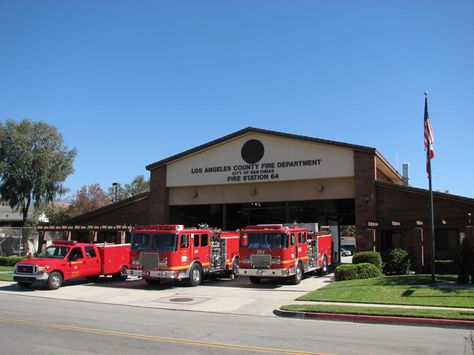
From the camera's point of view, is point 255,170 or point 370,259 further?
point 255,170

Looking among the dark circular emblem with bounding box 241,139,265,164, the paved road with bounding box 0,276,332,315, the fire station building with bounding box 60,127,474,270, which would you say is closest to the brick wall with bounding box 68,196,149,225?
the fire station building with bounding box 60,127,474,270

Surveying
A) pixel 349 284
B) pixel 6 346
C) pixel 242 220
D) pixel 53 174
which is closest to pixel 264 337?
pixel 6 346

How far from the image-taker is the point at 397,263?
2355 cm

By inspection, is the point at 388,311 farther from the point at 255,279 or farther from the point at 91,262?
the point at 91,262

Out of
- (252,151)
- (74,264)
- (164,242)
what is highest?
(252,151)

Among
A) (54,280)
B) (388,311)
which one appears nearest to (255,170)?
(54,280)

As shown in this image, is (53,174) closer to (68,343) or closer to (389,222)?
(389,222)

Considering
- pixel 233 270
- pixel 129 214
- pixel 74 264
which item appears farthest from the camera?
pixel 129 214

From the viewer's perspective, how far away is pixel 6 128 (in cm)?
4172

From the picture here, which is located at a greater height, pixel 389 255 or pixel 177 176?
pixel 177 176

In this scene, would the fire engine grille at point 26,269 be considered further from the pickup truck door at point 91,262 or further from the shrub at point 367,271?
the shrub at point 367,271

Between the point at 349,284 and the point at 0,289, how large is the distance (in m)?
15.4

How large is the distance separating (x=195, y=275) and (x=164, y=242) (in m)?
2.51

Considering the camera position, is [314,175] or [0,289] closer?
[0,289]
